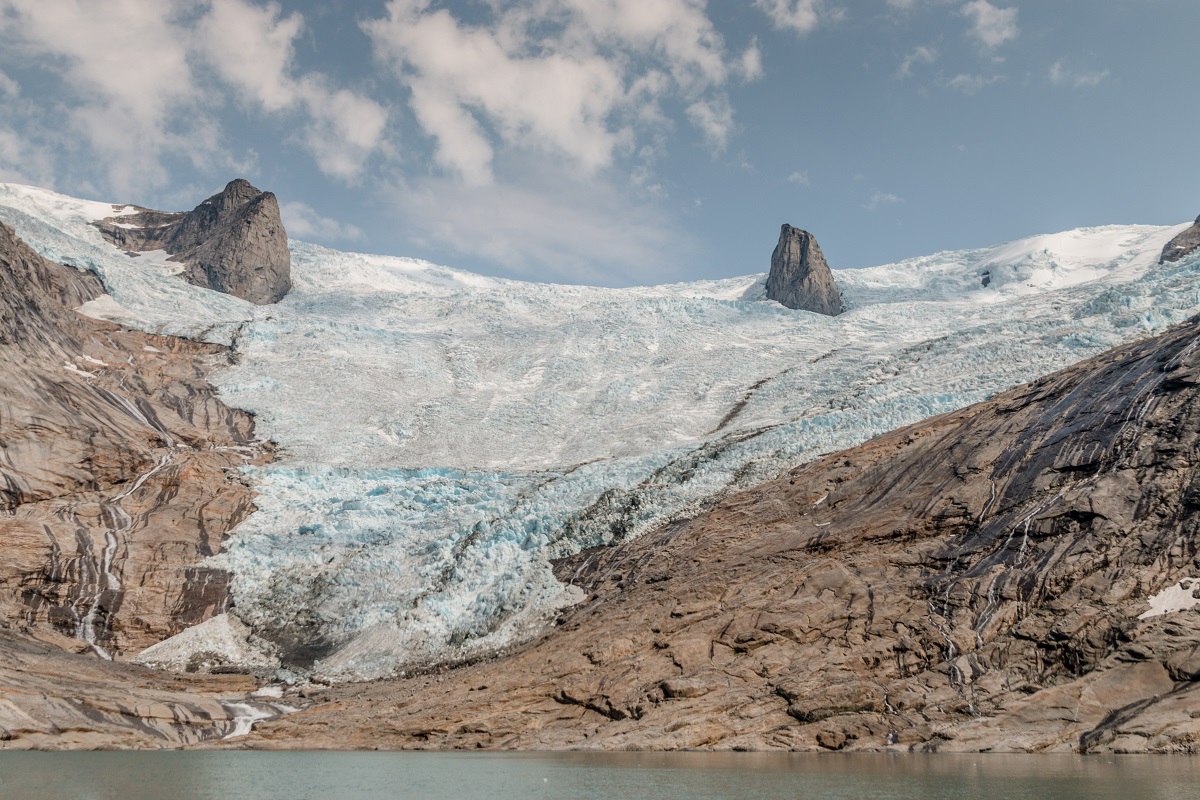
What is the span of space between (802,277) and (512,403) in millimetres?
43891

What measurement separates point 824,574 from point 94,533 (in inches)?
1283

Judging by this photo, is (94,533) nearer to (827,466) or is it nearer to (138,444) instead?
(138,444)

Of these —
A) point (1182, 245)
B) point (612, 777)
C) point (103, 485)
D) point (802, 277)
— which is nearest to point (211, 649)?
point (103, 485)

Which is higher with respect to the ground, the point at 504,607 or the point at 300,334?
the point at 300,334

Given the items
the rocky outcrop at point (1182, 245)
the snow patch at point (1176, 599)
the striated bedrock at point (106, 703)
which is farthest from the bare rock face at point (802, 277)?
the striated bedrock at point (106, 703)

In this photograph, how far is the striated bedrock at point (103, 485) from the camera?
129 ft

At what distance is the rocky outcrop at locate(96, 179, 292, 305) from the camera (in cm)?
9269

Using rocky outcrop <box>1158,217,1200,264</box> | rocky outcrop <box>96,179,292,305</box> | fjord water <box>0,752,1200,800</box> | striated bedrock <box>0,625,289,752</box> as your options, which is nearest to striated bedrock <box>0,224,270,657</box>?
striated bedrock <box>0,625,289,752</box>

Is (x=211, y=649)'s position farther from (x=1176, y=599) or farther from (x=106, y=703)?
(x=1176, y=599)

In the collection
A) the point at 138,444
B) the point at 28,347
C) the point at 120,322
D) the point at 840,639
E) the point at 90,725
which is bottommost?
the point at 90,725

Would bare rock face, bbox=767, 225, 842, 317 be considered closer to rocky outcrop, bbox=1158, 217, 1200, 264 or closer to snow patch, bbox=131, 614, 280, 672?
rocky outcrop, bbox=1158, 217, 1200, 264

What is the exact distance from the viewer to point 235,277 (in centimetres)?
9250

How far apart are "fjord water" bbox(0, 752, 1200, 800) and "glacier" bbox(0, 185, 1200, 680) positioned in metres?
12.6

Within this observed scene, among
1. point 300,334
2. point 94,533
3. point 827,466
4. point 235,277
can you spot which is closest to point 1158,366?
point 827,466
